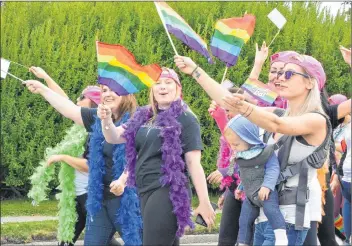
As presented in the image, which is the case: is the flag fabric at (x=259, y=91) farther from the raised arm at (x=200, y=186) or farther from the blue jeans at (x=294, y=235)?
the blue jeans at (x=294, y=235)

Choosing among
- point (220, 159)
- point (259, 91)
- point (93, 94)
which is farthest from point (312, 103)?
point (93, 94)

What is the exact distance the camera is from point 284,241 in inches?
183

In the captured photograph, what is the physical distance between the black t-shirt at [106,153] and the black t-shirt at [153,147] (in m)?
0.75

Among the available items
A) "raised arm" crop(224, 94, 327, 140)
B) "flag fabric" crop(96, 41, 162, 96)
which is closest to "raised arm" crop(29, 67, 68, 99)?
"flag fabric" crop(96, 41, 162, 96)

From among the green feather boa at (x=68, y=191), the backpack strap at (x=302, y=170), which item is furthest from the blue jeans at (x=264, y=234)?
the green feather boa at (x=68, y=191)

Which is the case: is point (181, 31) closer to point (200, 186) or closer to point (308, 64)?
point (308, 64)

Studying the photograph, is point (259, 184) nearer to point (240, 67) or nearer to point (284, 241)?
point (284, 241)

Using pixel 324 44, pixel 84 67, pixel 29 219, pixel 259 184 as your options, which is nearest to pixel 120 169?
pixel 259 184

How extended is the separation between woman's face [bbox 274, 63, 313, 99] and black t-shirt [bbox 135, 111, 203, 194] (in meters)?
1.00

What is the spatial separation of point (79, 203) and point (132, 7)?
6159 millimetres

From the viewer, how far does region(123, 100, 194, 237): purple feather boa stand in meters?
5.49

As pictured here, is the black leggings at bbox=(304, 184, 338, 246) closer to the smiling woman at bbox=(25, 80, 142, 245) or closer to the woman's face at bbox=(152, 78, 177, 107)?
the smiling woman at bbox=(25, 80, 142, 245)

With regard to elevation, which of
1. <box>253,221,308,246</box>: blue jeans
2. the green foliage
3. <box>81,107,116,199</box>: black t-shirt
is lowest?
the green foliage

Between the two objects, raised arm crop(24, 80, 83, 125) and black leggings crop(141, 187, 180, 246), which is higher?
raised arm crop(24, 80, 83, 125)
